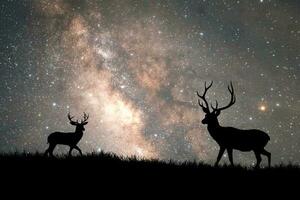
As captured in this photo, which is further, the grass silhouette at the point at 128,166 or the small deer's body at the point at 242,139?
the small deer's body at the point at 242,139

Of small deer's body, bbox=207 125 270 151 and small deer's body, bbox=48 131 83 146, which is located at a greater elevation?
small deer's body, bbox=207 125 270 151

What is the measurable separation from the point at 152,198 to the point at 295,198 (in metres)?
2.38

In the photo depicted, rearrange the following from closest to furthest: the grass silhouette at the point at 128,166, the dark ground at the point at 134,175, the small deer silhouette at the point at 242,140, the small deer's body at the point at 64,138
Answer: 1. the dark ground at the point at 134,175
2. the grass silhouette at the point at 128,166
3. the small deer silhouette at the point at 242,140
4. the small deer's body at the point at 64,138

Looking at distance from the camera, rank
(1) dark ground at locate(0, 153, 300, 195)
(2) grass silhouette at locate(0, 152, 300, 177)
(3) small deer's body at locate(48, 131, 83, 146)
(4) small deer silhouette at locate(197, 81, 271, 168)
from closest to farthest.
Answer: (1) dark ground at locate(0, 153, 300, 195)
(2) grass silhouette at locate(0, 152, 300, 177)
(4) small deer silhouette at locate(197, 81, 271, 168)
(3) small deer's body at locate(48, 131, 83, 146)

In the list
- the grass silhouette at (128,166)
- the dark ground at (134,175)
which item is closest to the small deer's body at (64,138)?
the grass silhouette at (128,166)

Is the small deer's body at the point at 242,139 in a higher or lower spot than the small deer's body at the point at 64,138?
higher

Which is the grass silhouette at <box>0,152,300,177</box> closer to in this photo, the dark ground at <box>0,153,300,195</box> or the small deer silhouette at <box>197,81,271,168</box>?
the dark ground at <box>0,153,300,195</box>

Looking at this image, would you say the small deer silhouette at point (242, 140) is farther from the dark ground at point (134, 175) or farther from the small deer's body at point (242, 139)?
the dark ground at point (134, 175)

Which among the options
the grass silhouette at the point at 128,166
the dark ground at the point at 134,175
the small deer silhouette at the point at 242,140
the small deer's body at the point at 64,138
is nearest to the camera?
the dark ground at the point at 134,175

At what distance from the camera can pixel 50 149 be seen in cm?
1422

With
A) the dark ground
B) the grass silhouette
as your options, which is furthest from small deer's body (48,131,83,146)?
the dark ground

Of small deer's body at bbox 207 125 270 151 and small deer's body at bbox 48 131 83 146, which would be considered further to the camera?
small deer's body at bbox 48 131 83 146

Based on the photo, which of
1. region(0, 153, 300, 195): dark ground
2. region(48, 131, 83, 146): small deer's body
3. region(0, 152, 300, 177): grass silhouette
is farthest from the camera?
region(48, 131, 83, 146): small deer's body

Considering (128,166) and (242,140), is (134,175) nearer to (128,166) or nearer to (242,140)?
(128,166)
